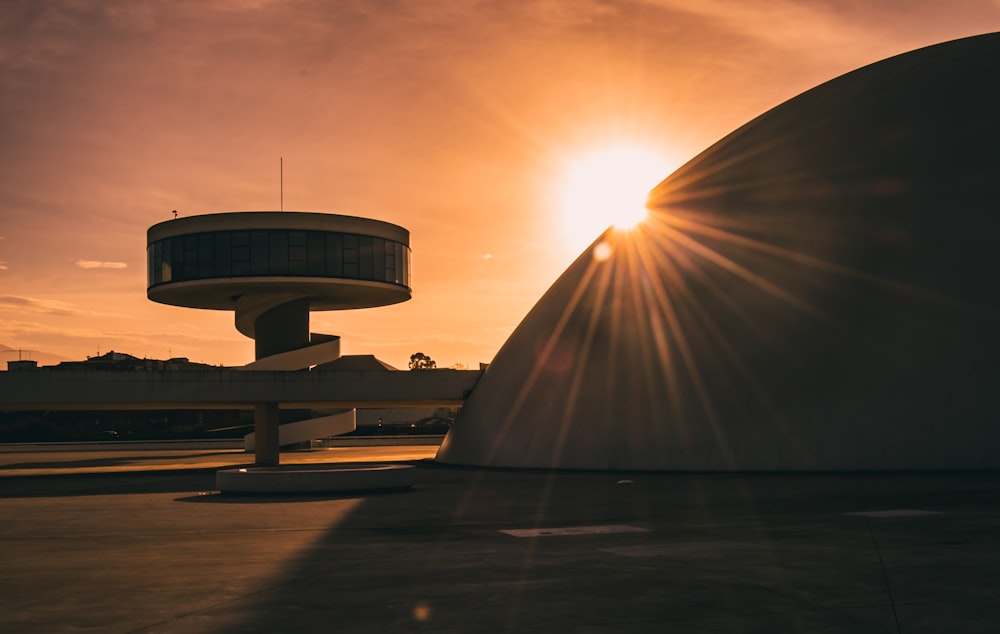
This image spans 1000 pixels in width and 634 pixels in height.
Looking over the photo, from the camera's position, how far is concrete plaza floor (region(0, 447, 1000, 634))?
9.78 metres

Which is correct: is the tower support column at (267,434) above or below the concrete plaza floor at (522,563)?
above

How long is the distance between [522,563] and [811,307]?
A: 71.1 ft

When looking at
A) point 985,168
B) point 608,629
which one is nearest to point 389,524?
point 608,629

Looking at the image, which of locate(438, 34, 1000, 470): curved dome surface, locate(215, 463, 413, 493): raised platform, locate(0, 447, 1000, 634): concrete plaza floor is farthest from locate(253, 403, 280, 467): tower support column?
locate(0, 447, 1000, 634): concrete plaza floor

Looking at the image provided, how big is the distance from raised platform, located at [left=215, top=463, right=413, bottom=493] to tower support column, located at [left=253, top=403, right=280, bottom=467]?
28.0 meters

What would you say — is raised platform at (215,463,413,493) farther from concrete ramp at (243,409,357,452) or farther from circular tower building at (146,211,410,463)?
concrete ramp at (243,409,357,452)

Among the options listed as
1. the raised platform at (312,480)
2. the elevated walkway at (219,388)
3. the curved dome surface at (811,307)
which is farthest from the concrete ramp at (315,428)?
the raised platform at (312,480)

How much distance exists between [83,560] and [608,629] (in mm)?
8726

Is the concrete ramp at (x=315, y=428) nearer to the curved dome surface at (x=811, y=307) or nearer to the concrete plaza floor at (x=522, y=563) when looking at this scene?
the curved dome surface at (x=811, y=307)

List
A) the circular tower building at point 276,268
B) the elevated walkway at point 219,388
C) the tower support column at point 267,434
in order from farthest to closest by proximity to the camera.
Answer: the circular tower building at point 276,268
the tower support column at point 267,434
the elevated walkway at point 219,388

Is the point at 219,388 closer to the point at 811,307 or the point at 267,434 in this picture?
the point at 267,434

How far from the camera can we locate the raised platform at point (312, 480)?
1099 inches

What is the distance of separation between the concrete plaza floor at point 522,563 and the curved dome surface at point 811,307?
18.5 feet

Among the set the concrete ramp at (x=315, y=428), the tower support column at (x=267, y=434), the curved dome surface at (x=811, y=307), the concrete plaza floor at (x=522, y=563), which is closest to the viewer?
the concrete plaza floor at (x=522, y=563)
